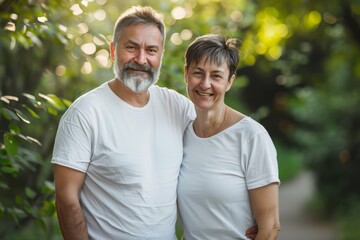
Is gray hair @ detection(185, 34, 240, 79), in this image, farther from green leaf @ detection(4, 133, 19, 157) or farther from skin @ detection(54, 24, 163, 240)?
green leaf @ detection(4, 133, 19, 157)

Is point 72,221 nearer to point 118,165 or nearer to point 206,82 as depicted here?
point 118,165

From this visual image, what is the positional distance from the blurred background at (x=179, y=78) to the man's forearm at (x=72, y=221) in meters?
0.47

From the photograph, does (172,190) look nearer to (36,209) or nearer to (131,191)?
(131,191)

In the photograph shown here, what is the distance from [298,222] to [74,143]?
1012 centimetres

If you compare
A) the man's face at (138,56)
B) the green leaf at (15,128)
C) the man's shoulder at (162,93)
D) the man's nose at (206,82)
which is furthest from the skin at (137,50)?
the green leaf at (15,128)

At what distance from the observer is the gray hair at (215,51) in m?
3.29

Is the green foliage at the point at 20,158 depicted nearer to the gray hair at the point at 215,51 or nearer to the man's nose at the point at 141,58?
the man's nose at the point at 141,58

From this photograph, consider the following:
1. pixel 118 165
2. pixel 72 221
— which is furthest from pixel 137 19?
pixel 72 221

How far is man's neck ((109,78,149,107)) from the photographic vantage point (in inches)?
133

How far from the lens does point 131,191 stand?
126 inches

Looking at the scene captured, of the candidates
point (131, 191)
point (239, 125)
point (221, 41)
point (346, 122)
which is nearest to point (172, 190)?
point (131, 191)

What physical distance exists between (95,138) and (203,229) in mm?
693

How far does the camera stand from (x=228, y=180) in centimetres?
323

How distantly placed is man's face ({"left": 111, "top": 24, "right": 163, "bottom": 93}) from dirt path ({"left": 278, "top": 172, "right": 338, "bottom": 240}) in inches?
318
